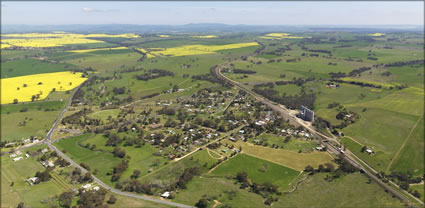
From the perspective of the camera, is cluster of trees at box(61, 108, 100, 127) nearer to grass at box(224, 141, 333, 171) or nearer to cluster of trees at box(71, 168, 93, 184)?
cluster of trees at box(71, 168, 93, 184)

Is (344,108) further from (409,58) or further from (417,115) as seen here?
(409,58)

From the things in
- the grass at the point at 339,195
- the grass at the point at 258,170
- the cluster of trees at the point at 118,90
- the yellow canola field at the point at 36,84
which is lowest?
the grass at the point at 339,195

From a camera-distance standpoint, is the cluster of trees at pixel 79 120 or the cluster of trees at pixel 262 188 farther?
the cluster of trees at pixel 79 120

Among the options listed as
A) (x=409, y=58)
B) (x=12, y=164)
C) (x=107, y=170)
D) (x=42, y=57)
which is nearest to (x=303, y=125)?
(x=107, y=170)

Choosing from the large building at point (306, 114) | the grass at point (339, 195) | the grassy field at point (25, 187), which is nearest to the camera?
the grassy field at point (25, 187)

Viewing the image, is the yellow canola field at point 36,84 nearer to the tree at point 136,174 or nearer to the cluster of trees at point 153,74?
the cluster of trees at point 153,74

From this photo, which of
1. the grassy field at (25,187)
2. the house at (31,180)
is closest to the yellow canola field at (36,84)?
the grassy field at (25,187)
